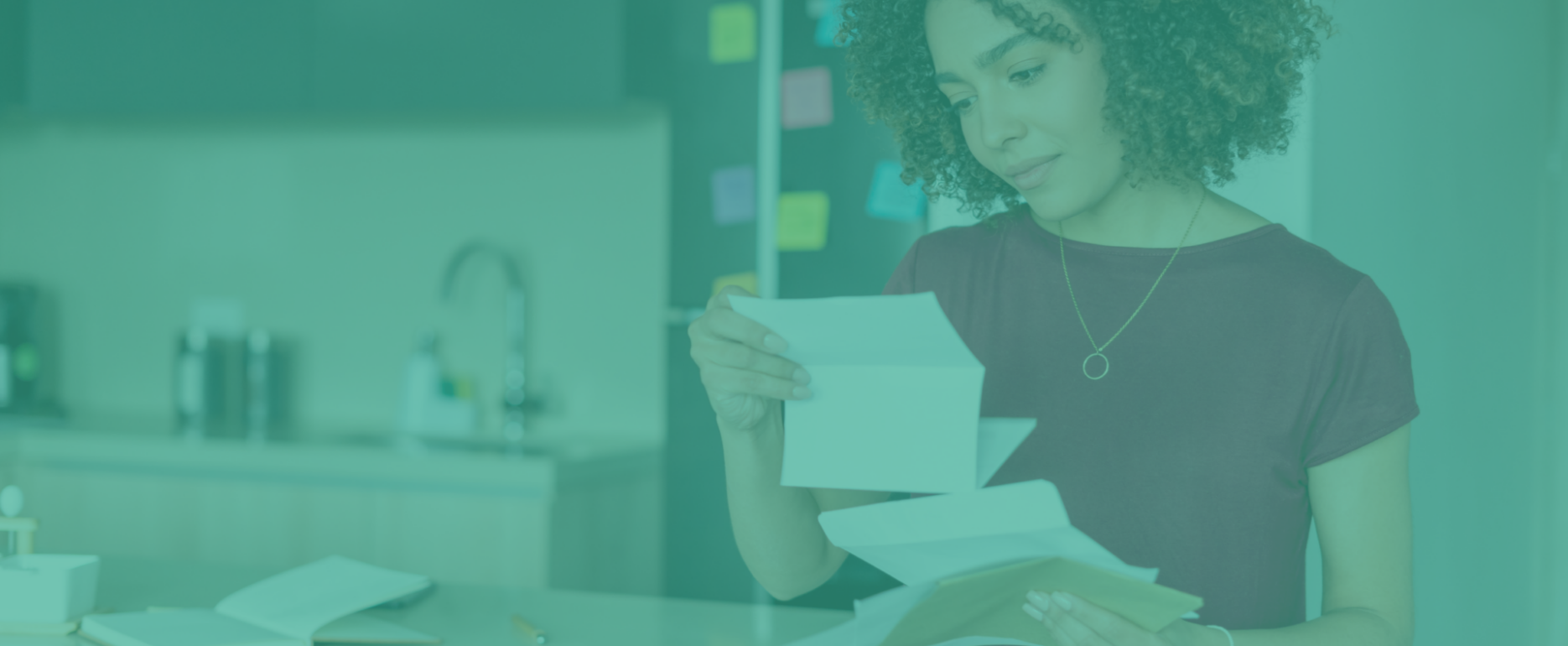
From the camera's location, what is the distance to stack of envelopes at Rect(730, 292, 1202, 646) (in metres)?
0.72

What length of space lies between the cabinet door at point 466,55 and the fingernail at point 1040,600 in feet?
5.90

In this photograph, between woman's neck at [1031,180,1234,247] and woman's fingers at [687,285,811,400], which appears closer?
woman's fingers at [687,285,811,400]

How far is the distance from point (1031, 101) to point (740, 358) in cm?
33

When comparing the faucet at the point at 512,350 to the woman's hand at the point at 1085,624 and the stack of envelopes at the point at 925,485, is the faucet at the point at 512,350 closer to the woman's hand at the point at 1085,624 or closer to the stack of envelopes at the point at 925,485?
the stack of envelopes at the point at 925,485

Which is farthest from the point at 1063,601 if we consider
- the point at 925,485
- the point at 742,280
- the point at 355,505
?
the point at 355,505

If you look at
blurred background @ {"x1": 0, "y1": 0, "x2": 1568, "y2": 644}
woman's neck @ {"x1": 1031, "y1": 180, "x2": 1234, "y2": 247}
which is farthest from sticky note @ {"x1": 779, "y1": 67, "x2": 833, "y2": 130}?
woman's neck @ {"x1": 1031, "y1": 180, "x2": 1234, "y2": 247}

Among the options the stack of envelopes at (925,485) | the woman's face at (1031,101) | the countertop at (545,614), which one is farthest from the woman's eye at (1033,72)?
the countertop at (545,614)

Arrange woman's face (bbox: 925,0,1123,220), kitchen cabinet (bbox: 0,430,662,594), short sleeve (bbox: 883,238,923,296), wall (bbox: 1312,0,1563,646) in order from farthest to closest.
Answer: kitchen cabinet (bbox: 0,430,662,594) < wall (bbox: 1312,0,1563,646) < short sleeve (bbox: 883,238,923,296) < woman's face (bbox: 925,0,1123,220)

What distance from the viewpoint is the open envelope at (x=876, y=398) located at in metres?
0.85

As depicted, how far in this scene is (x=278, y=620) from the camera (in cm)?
105

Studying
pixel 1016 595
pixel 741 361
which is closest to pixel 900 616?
pixel 1016 595

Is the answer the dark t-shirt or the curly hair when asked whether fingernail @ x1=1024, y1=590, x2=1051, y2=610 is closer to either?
the dark t-shirt

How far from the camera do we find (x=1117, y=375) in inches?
41.4

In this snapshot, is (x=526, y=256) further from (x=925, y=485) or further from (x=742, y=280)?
(x=925, y=485)
